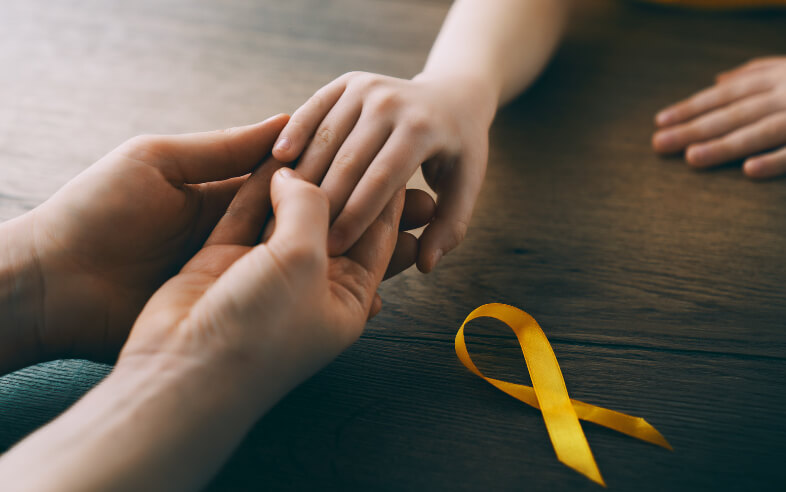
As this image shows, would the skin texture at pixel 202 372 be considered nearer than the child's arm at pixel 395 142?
Yes

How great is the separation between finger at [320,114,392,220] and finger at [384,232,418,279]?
7 cm

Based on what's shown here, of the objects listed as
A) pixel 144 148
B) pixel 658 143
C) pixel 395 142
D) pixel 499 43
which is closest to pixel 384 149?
pixel 395 142

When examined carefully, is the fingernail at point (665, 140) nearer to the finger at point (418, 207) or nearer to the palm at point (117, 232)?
the finger at point (418, 207)

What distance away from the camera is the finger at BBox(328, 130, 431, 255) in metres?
0.49

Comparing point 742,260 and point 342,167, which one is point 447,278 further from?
point 742,260

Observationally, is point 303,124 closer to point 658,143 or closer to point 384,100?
point 384,100

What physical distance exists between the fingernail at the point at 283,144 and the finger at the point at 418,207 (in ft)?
0.43

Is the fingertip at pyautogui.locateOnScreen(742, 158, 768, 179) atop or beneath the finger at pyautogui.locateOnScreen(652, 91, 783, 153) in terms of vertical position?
beneath

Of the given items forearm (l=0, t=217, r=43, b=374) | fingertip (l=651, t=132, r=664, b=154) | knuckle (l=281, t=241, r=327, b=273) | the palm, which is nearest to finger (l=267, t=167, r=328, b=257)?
knuckle (l=281, t=241, r=327, b=273)

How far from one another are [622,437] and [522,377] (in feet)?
0.31

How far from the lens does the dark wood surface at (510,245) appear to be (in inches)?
18.1

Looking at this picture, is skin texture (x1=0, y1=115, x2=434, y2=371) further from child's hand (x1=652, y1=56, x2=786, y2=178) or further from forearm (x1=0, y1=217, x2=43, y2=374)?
child's hand (x1=652, y1=56, x2=786, y2=178)

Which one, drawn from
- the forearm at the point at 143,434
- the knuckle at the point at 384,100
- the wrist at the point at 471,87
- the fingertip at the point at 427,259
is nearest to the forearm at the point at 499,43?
the wrist at the point at 471,87

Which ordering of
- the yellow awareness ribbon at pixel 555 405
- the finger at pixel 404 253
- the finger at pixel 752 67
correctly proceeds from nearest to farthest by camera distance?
1. the yellow awareness ribbon at pixel 555 405
2. the finger at pixel 404 253
3. the finger at pixel 752 67
